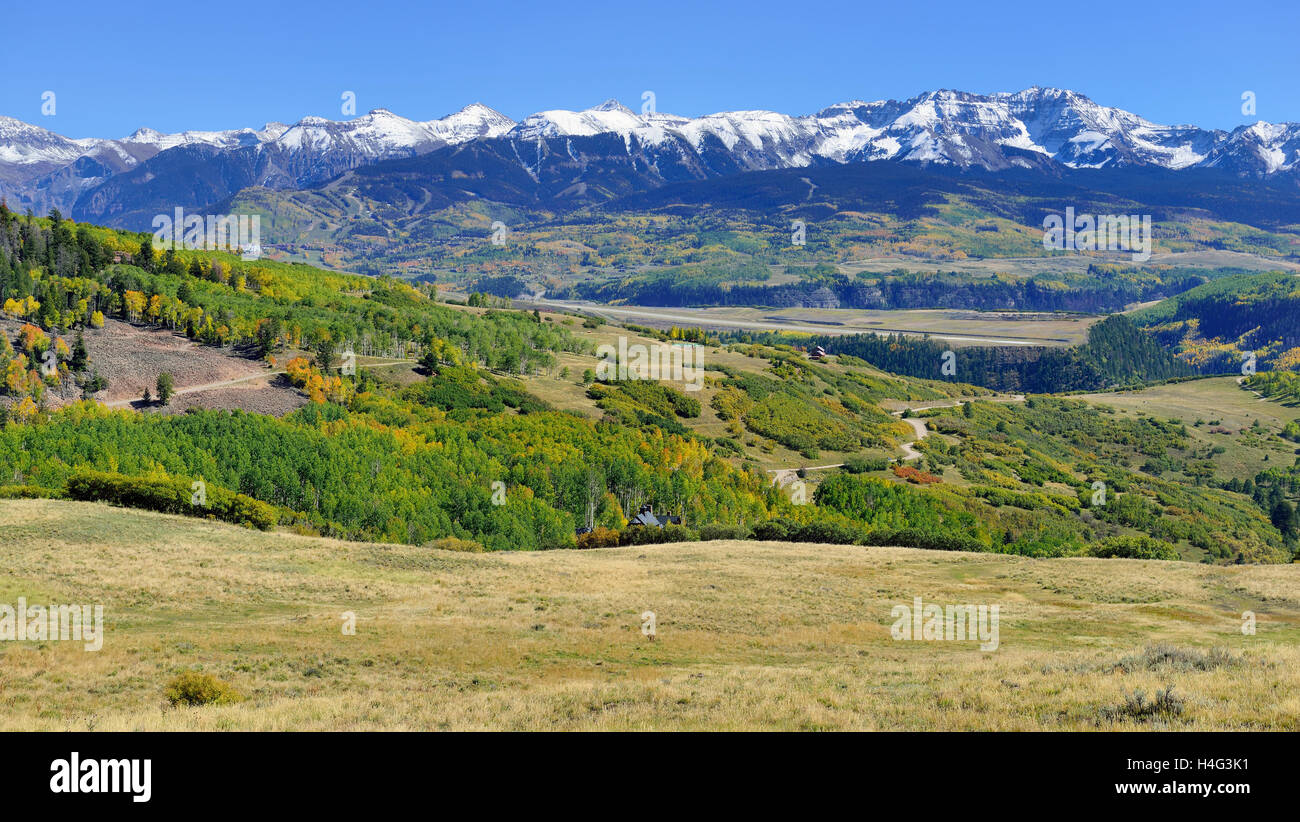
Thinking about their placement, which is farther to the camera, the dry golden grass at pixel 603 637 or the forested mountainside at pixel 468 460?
the forested mountainside at pixel 468 460

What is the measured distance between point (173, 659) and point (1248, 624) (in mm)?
48043

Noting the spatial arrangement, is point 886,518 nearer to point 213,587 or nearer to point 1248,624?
point 1248,624

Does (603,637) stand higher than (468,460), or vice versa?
(468,460)

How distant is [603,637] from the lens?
41.7 metres

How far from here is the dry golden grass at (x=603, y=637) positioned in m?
25.5

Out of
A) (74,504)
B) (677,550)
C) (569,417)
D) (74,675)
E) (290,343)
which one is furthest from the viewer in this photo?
(290,343)

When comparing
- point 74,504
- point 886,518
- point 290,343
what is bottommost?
point 886,518

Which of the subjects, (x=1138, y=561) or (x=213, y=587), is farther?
(x=1138, y=561)

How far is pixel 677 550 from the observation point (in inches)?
2847

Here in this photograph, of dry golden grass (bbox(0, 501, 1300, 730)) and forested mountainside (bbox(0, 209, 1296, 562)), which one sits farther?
forested mountainside (bbox(0, 209, 1296, 562))

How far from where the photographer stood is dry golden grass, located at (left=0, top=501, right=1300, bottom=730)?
25.5 m
